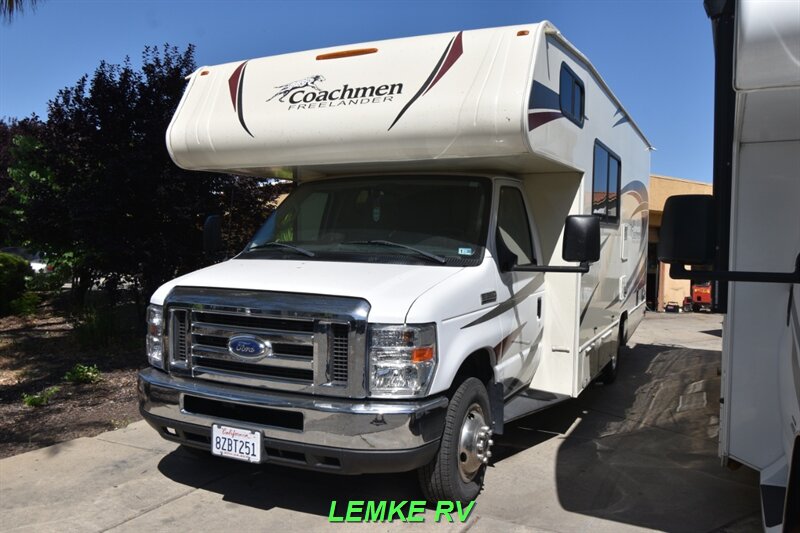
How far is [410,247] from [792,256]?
231cm

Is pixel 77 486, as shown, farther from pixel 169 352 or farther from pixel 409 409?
pixel 409 409

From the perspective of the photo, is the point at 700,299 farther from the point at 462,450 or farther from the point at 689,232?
the point at 689,232

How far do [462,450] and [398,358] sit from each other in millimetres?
929

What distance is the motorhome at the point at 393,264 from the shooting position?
3.79 metres

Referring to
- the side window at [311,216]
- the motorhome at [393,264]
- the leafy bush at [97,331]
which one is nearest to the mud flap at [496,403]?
the motorhome at [393,264]

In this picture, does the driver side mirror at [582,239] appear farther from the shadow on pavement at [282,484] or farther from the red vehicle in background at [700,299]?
the red vehicle in background at [700,299]

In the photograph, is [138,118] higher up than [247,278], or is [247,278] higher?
[138,118]

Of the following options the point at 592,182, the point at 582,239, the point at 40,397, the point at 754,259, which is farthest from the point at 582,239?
the point at 40,397

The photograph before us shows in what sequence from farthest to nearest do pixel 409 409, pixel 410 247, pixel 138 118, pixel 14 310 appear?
1. pixel 14 310
2. pixel 138 118
3. pixel 410 247
4. pixel 409 409

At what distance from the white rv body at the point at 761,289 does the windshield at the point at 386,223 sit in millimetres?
1627

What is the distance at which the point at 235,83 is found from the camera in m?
5.41

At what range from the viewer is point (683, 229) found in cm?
321

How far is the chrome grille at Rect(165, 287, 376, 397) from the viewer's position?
12.4ft

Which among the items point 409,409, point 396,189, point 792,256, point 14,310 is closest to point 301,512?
point 409,409
